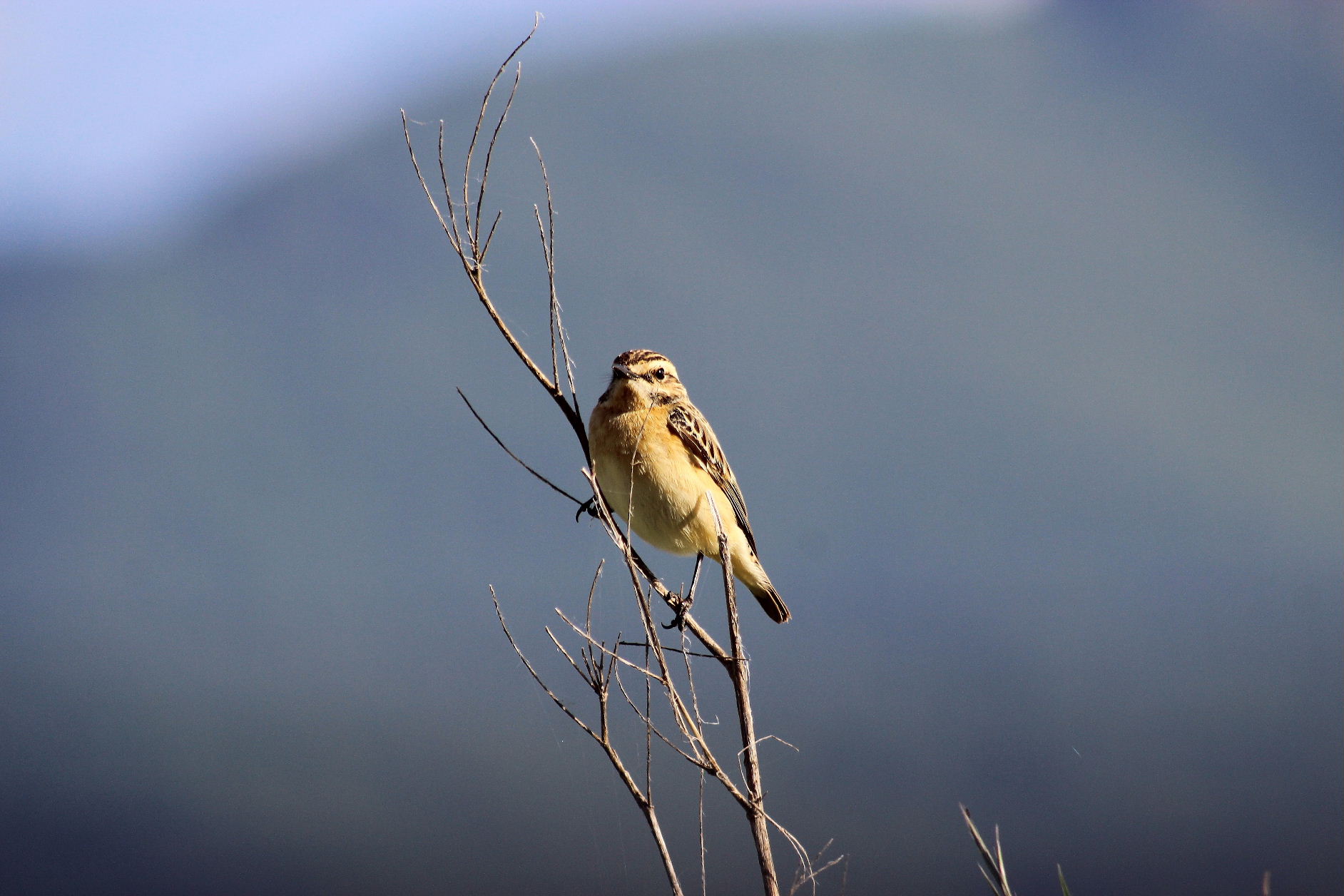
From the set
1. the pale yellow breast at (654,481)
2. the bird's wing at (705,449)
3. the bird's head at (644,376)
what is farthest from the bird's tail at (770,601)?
the bird's head at (644,376)

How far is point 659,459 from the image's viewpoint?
14.1 ft

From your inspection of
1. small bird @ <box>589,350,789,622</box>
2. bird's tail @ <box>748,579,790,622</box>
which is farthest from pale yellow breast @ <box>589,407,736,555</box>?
bird's tail @ <box>748,579,790,622</box>

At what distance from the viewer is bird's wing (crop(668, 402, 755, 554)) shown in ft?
14.9

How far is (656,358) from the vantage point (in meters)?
4.54

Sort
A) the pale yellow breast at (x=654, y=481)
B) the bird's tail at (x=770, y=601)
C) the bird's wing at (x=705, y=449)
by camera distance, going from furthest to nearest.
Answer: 1. the bird's tail at (x=770, y=601)
2. the bird's wing at (x=705, y=449)
3. the pale yellow breast at (x=654, y=481)

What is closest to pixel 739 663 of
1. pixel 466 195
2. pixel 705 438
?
pixel 466 195

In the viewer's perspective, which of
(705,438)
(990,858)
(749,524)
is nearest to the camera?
(990,858)

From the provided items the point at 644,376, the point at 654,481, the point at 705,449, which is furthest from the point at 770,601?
the point at 644,376

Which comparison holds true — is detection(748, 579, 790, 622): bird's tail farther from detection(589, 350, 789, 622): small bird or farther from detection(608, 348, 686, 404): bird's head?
detection(608, 348, 686, 404): bird's head

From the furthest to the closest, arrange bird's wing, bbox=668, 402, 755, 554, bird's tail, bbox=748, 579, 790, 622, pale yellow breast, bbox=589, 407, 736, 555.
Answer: bird's tail, bbox=748, 579, 790, 622
bird's wing, bbox=668, 402, 755, 554
pale yellow breast, bbox=589, 407, 736, 555

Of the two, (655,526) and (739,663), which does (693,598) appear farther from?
(739,663)

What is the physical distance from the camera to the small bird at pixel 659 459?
14.0 feet

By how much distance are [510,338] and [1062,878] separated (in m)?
1.90

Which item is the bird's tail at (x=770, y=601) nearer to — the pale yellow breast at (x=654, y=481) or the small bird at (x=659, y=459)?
the small bird at (x=659, y=459)
